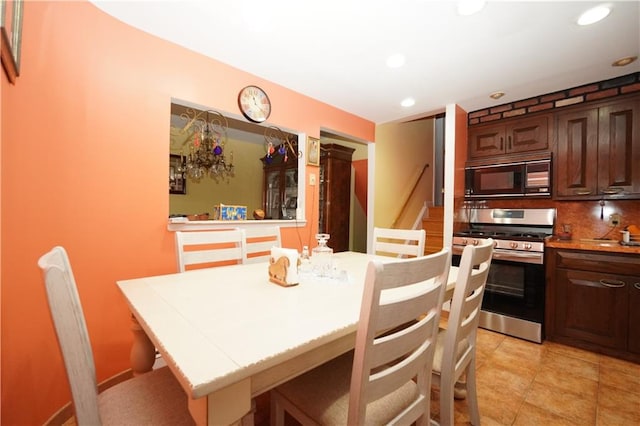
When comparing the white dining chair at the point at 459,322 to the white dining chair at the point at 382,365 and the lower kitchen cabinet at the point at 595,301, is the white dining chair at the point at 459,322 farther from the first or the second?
the lower kitchen cabinet at the point at 595,301

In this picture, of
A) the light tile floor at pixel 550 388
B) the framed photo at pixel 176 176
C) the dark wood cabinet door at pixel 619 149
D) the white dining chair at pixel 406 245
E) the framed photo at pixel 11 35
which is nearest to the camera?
the framed photo at pixel 11 35

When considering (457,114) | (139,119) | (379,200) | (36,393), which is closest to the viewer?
(36,393)

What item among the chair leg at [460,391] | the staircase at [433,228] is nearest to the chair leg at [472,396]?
the chair leg at [460,391]

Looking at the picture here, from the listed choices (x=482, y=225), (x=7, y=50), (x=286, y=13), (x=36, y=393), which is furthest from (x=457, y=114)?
(x=36, y=393)

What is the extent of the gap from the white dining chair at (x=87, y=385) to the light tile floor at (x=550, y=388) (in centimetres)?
76

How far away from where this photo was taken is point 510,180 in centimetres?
281

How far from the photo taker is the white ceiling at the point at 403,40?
1619 millimetres

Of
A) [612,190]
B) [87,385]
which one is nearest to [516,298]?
[612,190]

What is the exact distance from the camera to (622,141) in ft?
7.61

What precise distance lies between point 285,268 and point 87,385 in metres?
0.70

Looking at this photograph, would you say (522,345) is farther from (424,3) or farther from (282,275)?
(424,3)

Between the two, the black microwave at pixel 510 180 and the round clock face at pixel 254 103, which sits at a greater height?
the round clock face at pixel 254 103

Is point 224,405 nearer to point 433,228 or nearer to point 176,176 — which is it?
point 433,228

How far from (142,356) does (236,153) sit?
13.7ft
